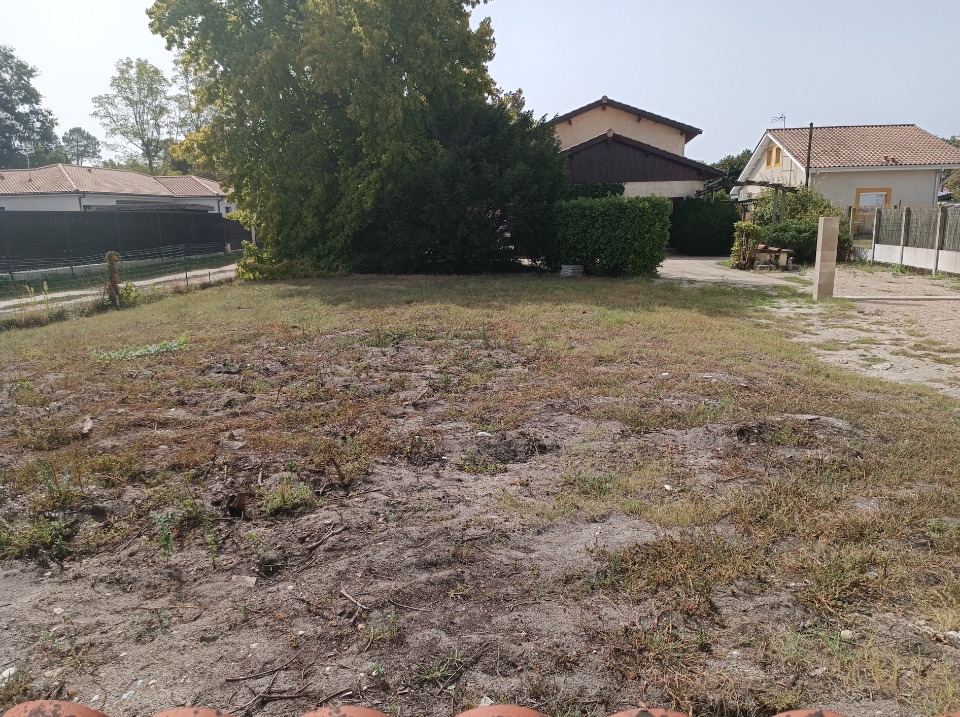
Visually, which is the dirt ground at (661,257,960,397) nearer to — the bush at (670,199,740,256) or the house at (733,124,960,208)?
the bush at (670,199,740,256)

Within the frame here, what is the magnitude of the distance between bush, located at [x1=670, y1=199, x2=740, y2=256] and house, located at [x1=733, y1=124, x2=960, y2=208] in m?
5.04

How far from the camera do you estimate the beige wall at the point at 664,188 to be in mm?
28359

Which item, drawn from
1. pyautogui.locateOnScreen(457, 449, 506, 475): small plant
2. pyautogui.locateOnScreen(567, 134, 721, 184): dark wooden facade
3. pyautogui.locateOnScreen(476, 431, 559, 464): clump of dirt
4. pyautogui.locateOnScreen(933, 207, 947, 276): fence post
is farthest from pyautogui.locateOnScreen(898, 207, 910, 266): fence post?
pyautogui.locateOnScreen(457, 449, 506, 475): small plant

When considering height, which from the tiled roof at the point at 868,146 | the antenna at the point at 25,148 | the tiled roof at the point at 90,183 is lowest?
the tiled roof at the point at 90,183

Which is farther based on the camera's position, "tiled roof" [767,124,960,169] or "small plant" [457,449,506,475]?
"tiled roof" [767,124,960,169]

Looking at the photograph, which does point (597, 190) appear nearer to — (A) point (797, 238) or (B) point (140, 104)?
(A) point (797, 238)

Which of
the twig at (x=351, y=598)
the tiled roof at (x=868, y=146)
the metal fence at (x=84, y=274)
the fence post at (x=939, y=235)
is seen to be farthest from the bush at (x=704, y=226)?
the twig at (x=351, y=598)

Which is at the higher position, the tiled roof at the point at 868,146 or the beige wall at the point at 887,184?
the tiled roof at the point at 868,146

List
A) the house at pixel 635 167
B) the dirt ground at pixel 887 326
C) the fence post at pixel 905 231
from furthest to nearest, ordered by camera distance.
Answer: the house at pixel 635 167 < the fence post at pixel 905 231 < the dirt ground at pixel 887 326

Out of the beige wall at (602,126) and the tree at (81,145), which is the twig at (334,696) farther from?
the tree at (81,145)

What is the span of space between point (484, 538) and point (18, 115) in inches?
2631

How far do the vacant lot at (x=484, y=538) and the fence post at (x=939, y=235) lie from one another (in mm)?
13714

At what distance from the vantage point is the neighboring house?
107 feet

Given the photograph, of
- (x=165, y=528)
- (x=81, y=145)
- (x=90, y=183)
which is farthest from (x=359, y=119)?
(x=81, y=145)
